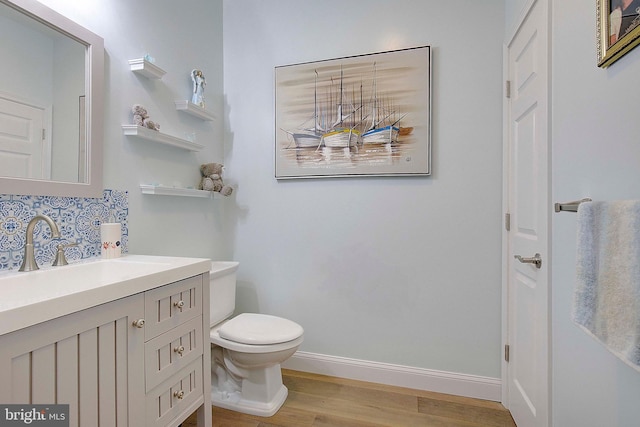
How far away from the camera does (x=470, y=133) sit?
1.91 meters

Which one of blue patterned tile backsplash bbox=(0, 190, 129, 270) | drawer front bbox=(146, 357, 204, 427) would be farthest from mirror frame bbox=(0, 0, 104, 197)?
drawer front bbox=(146, 357, 204, 427)

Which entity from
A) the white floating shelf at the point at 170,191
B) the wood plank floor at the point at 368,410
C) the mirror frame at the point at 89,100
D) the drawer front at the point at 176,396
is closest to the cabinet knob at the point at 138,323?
the drawer front at the point at 176,396

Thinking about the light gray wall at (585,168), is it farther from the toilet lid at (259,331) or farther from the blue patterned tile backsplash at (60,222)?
the blue patterned tile backsplash at (60,222)

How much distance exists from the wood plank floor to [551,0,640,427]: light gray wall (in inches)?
27.8

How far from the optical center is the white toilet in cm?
165

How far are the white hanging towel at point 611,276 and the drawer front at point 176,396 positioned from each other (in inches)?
51.8

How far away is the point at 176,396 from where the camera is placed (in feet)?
4.02

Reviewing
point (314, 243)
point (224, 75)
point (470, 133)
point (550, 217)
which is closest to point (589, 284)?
point (550, 217)

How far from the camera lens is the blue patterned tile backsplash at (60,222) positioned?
3.72ft

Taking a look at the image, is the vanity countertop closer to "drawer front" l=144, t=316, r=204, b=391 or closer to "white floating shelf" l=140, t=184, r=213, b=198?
"drawer front" l=144, t=316, r=204, b=391

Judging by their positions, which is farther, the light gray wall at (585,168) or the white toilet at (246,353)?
the white toilet at (246,353)

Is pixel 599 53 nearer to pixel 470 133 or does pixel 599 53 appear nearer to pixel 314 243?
pixel 470 133

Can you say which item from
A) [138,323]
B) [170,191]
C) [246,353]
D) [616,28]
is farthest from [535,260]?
[170,191]

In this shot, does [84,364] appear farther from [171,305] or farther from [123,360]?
[171,305]
